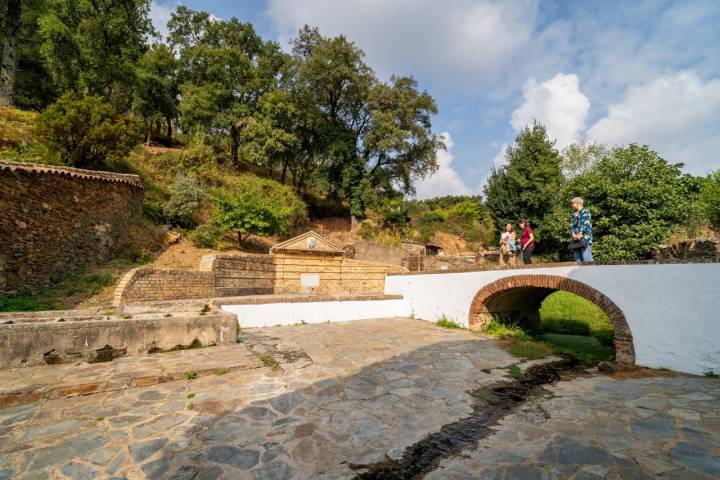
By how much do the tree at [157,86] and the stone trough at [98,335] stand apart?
875 inches

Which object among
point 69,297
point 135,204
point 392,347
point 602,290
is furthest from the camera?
point 135,204

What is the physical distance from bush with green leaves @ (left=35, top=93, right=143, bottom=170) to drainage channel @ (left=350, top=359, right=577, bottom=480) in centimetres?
1573

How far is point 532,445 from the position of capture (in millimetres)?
3057

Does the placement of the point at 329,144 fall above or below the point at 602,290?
above

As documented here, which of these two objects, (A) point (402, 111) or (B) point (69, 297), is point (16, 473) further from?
(A) point (402, 111)

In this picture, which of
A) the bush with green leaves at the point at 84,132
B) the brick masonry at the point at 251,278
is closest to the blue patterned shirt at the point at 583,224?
the brick masonry at the point at 251,278

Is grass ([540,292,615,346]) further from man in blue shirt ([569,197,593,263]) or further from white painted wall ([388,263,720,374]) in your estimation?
white painted wall ([388,263,720,374])

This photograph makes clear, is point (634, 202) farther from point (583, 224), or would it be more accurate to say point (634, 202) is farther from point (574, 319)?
point (583, 224)

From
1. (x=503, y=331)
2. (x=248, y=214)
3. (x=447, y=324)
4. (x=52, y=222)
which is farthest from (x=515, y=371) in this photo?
(x=248, y=214)

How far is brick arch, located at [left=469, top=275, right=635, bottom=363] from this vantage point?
5.90 meters

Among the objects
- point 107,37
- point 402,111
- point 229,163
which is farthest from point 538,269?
point 107,37

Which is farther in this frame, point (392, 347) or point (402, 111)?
point (402, 111)

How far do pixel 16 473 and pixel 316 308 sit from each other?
7.28 metres

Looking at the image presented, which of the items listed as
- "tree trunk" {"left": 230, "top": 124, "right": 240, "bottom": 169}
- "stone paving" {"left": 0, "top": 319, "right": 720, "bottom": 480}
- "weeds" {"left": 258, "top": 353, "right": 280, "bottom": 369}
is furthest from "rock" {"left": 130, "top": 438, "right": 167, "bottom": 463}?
"tree trunk" {"left": 230, "top": 124, "right": 240, "bottom": 169}
